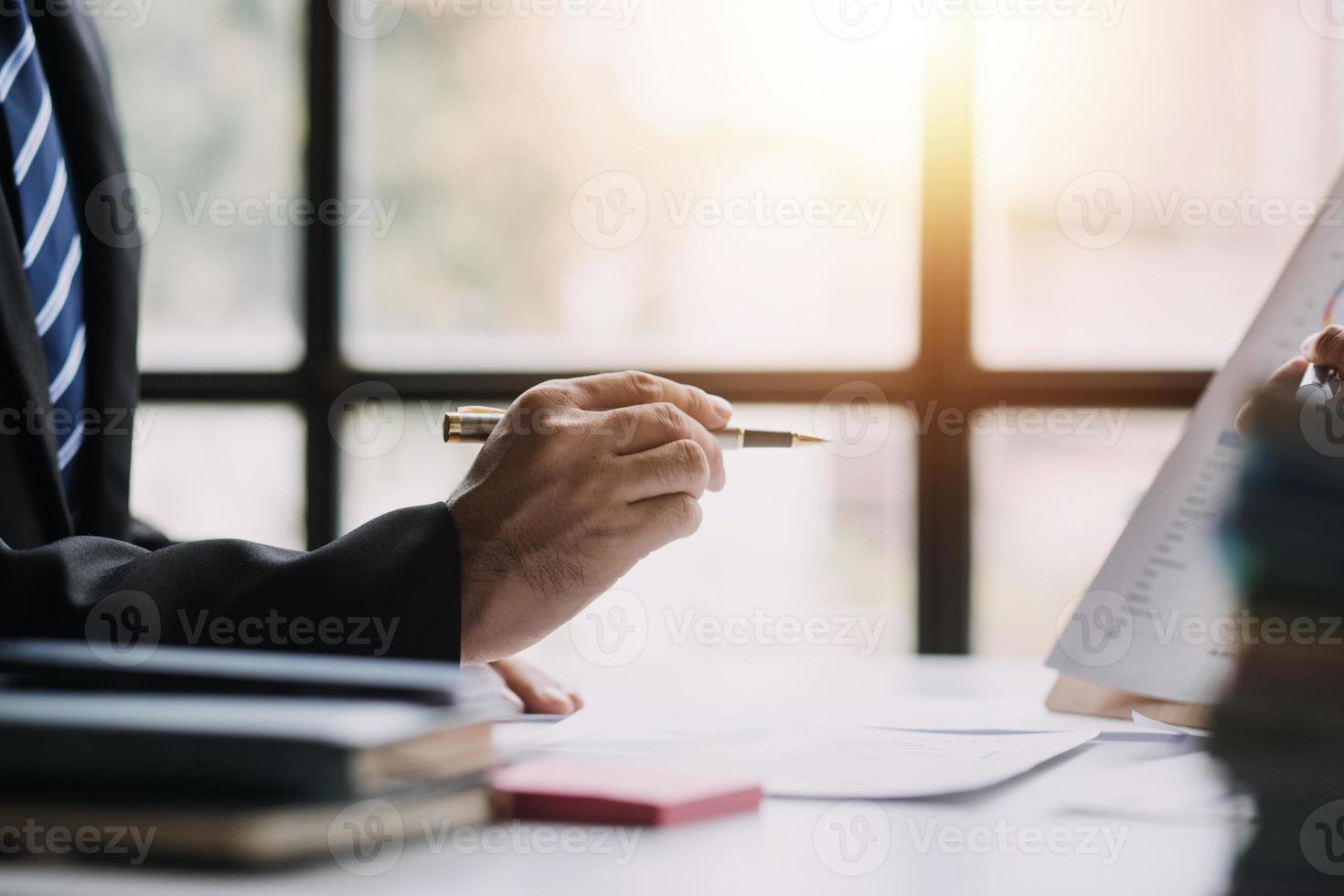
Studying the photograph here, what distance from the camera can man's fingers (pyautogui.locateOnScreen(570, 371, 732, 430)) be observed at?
0.91 m

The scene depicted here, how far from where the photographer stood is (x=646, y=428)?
0.88 metres

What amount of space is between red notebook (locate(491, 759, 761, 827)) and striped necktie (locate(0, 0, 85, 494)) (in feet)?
2.43

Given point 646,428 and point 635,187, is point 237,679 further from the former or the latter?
point 635,187

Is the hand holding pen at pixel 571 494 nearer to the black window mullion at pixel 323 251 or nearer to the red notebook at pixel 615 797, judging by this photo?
the red notebook at pixel 615 797

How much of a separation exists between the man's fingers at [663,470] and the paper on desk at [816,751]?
0.17 metres

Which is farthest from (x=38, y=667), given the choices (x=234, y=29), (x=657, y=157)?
(x=234, y=29)

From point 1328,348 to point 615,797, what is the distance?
0.58m

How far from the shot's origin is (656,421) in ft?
2.88

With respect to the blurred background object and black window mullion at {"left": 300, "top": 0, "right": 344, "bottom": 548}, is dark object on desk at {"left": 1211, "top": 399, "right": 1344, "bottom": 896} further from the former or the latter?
black window mullion at {"left": 300, "top": 0, "right": 344, "bottom": 548}

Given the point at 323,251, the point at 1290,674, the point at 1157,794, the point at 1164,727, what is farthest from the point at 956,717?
the point at 323,251

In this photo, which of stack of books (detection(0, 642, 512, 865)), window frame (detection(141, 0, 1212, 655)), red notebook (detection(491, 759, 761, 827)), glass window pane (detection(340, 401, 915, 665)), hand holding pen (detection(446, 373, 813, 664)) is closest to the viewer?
stack of books (detection(0, 642, 512, 865))

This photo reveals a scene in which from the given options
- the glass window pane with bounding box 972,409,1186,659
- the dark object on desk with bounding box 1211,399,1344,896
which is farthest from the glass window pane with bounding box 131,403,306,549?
the dark object on desk with bounding box 1211,399,1344,896

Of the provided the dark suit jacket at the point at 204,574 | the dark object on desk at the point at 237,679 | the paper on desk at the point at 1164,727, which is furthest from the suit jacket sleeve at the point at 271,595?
the paper on desk at the point at 1164,727

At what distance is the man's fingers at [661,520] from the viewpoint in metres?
0.88
